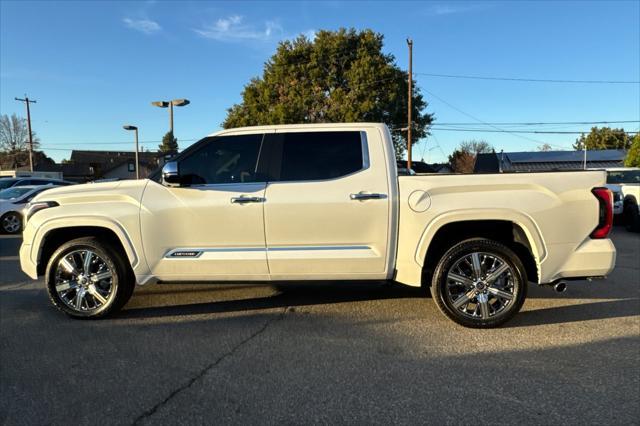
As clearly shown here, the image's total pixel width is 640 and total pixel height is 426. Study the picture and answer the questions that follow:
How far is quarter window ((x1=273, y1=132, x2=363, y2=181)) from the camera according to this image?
14.5 ft

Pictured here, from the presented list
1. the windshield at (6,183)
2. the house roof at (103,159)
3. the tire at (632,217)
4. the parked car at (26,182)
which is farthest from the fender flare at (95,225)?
the house roof at (103,159)

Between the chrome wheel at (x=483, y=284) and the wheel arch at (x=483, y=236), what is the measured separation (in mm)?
253

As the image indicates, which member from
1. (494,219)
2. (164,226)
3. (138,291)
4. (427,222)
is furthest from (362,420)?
(138,291)

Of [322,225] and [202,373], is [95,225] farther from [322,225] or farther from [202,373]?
[322,225]

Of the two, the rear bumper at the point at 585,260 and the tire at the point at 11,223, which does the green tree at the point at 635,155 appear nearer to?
the rear bumper at the point at 585,260

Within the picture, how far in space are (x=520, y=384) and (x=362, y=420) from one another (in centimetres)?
126

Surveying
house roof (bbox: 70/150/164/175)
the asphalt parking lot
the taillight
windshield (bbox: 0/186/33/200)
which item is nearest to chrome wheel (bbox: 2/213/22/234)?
windshield (bbox: 0/186/33/200)

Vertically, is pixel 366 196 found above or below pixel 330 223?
above

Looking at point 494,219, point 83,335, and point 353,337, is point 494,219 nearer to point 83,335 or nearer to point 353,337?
point 353,337

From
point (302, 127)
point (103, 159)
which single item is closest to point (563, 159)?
point (302, 127)

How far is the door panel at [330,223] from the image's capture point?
4.28 m

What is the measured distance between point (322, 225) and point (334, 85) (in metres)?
29.4

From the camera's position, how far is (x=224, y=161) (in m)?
4.60

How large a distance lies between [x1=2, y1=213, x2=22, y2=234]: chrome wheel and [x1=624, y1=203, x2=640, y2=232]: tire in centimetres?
1707
